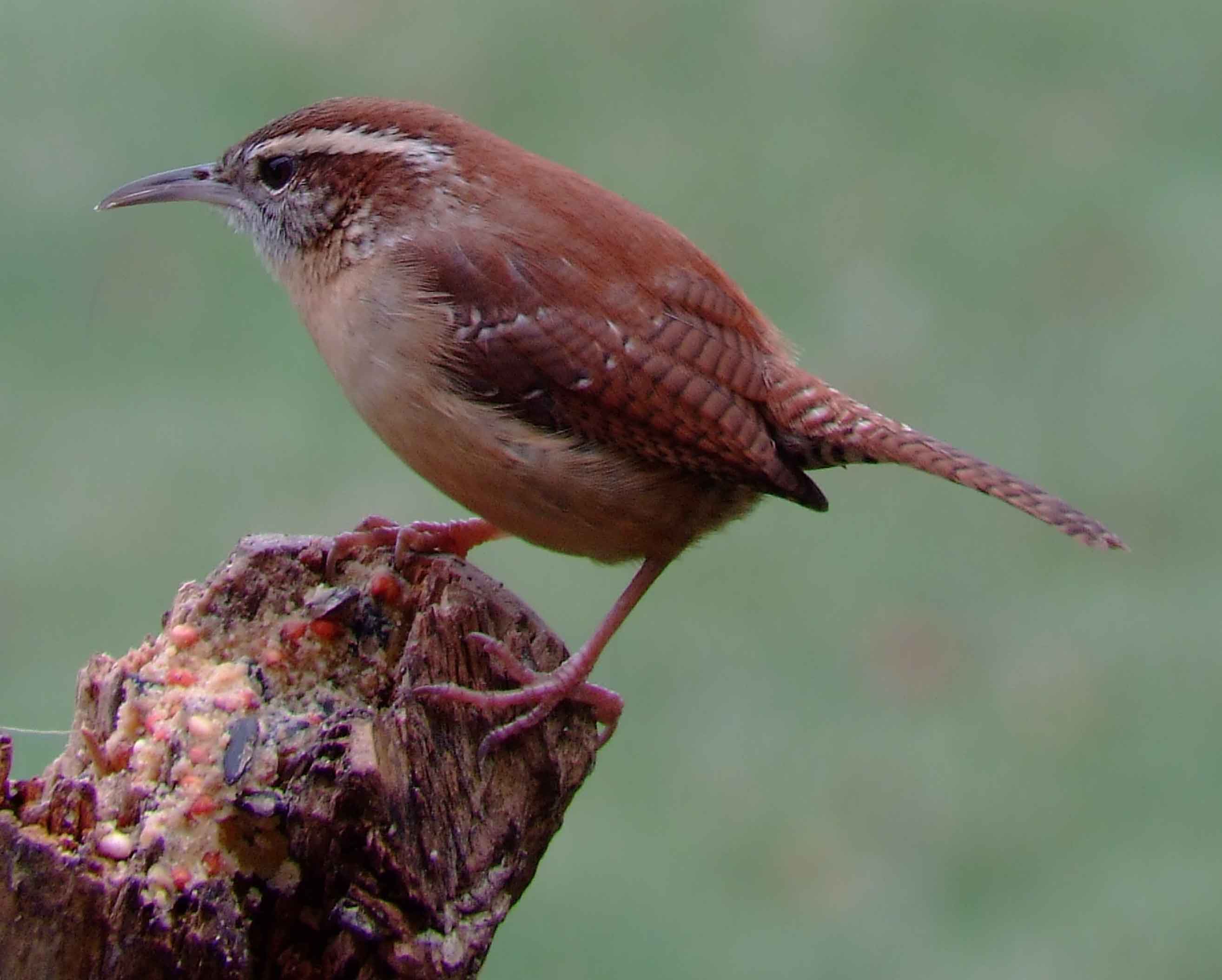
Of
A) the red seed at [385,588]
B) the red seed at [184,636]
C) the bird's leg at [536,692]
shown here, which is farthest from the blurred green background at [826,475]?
the red seed at [184,636]

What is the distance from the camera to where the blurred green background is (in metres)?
6.26

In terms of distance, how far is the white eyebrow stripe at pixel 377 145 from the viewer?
4.08 meters

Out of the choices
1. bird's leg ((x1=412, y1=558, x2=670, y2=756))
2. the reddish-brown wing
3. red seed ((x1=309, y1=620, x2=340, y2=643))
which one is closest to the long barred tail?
the reddish-brown wing

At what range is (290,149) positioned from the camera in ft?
13.8

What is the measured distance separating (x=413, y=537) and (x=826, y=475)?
4.17 metres

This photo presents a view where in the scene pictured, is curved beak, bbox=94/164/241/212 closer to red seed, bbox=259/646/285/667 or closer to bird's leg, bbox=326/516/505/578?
bird's leg, bbox=326/516/505/578

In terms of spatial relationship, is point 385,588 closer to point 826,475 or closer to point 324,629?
point 324,629

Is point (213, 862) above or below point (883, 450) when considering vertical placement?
below

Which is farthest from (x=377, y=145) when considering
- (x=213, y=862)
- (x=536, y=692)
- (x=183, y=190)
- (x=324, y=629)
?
(x=213, y=862)

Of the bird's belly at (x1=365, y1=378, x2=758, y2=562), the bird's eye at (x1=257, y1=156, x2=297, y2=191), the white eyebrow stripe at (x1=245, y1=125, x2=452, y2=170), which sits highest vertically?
the white eyebrow stripe at (x1=245, y1=125, x2=452, y2=170)

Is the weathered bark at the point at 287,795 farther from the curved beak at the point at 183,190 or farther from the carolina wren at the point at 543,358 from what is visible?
the curved beak at the point at 183,190

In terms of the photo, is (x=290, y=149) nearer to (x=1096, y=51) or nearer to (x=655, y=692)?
(x=655, y=692)

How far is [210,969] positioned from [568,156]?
6075 millimetres

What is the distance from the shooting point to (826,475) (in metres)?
7.56
